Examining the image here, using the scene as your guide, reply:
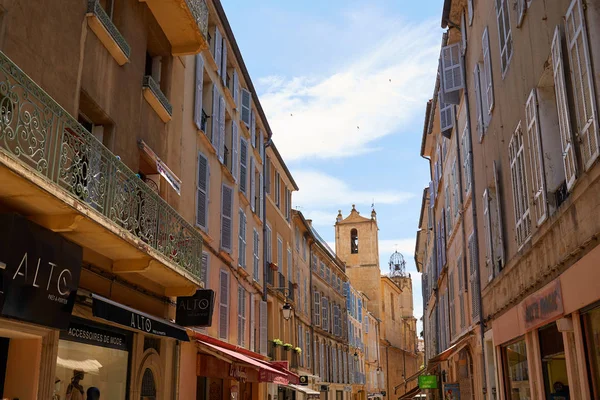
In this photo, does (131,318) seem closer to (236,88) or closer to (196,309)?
(196,309)

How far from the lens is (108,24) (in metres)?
9.32

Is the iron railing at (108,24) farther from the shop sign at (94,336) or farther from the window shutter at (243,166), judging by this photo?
the window shutter at (243,166)

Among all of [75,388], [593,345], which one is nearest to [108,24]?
[75,388]

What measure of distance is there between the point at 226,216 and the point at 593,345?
1088 centimetres

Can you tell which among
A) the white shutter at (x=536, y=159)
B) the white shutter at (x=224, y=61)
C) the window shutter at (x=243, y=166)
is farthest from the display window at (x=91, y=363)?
the window shutter at (x=243, y=166)

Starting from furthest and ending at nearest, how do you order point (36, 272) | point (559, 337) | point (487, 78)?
1. point (487, 78)
2. point (559, 337)
3. point (36, 272)

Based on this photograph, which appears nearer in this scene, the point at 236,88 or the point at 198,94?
the point at 198,94

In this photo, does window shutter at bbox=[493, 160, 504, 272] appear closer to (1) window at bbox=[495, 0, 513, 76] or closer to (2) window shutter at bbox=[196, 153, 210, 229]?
(1) window at bbox=[495, 0, 513, 76]

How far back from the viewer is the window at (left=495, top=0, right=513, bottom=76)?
33.3 ft

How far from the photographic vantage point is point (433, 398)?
28844 mm

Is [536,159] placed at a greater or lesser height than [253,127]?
lesser

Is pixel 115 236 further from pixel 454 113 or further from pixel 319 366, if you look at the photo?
pixel 319 366

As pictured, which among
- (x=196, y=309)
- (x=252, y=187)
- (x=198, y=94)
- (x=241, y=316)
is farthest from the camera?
(x=252, y=187)

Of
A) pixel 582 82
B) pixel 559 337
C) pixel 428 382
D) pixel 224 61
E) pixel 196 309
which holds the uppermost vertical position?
pixel 224 61
